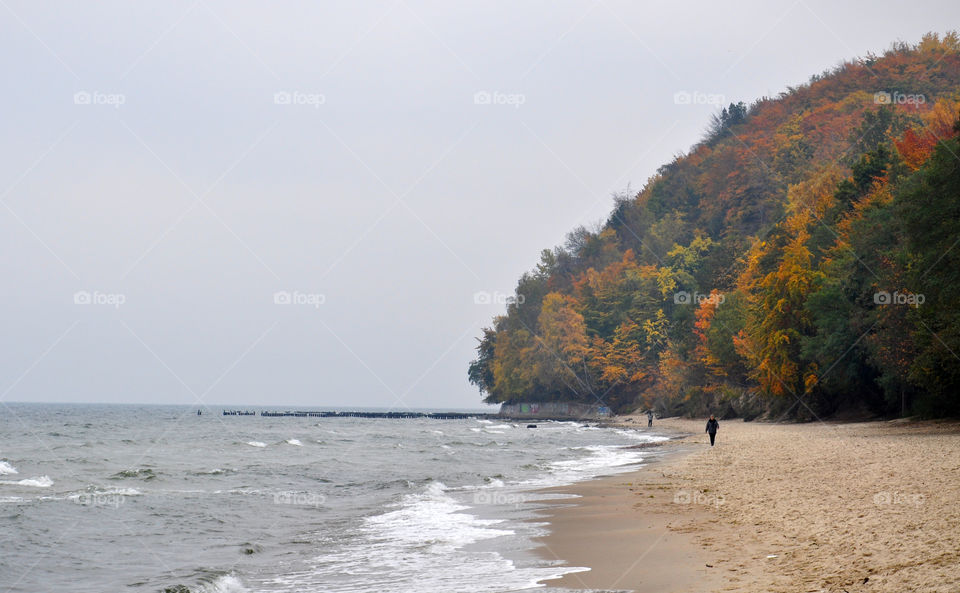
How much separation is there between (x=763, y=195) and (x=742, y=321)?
49846mm

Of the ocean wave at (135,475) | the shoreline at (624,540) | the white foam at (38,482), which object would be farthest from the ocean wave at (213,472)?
the shoreline at (624,540)

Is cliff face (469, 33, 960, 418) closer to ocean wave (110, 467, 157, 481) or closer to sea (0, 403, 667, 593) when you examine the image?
sea (0, 403, 667, 593)

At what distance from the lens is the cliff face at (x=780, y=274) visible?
3409 centimetres

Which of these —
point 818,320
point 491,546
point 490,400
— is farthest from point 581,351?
point 491,546

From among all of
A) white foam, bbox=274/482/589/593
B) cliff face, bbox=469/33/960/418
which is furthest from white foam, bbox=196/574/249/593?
cliff face, bbox=469/33/960/418

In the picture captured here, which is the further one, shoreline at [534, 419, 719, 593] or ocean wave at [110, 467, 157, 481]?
ocean wave at [110, 467, 157, 481]

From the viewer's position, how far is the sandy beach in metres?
9.48

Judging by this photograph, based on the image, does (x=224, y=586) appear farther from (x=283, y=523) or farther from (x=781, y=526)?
(x=781, y=526)

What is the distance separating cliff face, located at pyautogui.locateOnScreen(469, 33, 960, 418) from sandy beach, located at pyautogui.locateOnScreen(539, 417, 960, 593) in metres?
9.47

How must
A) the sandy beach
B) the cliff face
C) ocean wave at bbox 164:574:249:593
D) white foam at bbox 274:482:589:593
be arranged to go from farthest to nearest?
the cliff face
ocean wave at bbox 164:574:249:593
white foam at bbox 274:482:589:593
the sandy beach

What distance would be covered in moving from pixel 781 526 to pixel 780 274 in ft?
138

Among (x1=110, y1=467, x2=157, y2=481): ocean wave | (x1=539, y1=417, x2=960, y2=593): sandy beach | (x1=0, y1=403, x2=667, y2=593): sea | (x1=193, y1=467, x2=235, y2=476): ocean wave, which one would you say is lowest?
(x1=193, y1=467, x2=235, y2=476): ocean wave

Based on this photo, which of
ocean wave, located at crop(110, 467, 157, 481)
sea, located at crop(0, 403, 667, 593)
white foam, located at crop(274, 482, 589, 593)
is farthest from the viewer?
ocean wave, located at crop(110, 467, 157, 481)

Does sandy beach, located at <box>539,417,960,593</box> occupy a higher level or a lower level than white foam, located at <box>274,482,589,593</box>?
higher
